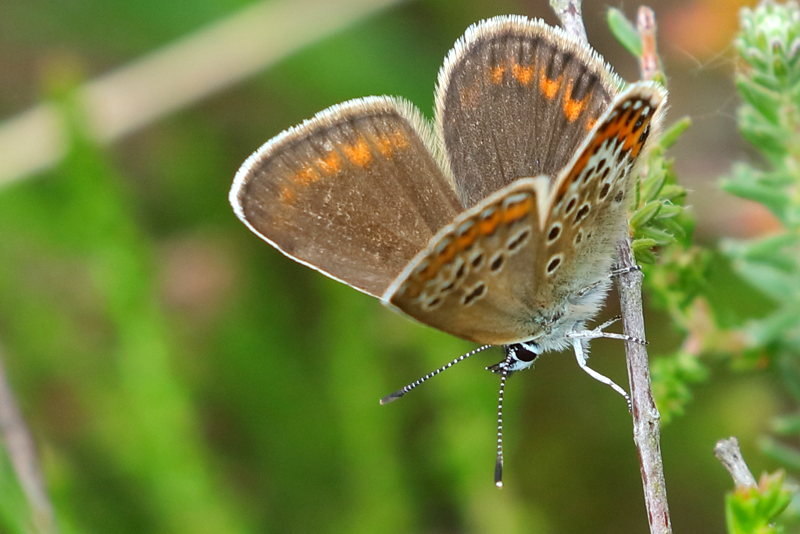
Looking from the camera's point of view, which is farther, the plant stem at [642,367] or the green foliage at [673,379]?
the green foliage at [673,379]

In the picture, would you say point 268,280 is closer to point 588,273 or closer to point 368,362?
point 368,362

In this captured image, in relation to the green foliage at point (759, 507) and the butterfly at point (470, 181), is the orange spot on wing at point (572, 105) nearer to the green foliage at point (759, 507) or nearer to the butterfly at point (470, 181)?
the butterfly at point (470, 181)

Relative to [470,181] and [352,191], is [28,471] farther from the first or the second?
[470,181]

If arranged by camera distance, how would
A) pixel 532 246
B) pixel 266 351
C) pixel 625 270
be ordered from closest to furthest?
1. pixel 625 270
2. pixel 532 246
3. pixel 266 351

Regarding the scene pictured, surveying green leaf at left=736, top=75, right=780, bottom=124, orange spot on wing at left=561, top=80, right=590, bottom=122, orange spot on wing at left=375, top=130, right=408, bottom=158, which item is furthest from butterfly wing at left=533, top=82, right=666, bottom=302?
orange spot on wing at left=375, top=130, right=408, bottom=158

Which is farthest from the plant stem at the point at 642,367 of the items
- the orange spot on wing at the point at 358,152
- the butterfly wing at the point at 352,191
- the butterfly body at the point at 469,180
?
the orange spot on wing at the point at 358,152

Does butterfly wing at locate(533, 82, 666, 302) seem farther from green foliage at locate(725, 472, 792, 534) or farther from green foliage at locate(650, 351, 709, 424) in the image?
green foliage at locate(725, 472, 792, 534)

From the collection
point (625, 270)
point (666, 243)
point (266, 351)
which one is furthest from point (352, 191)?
point (266, 351)

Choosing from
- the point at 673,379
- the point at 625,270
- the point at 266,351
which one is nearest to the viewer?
the point at 625,270
